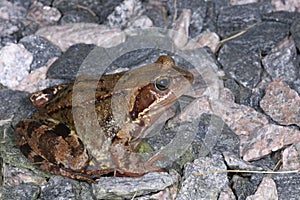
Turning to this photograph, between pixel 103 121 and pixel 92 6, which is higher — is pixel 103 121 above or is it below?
below

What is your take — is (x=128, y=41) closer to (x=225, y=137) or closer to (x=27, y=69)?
(x=27, y=69)

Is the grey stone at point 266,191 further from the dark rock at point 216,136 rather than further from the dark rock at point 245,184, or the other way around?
the dark rock at point 216,136

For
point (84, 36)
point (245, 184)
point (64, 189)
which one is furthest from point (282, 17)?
point (64, 189)

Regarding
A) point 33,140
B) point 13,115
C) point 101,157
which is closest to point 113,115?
point 101,157

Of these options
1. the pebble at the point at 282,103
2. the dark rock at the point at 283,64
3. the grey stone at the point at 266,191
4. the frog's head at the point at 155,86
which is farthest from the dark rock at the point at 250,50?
the grey stone at the point at 266,191

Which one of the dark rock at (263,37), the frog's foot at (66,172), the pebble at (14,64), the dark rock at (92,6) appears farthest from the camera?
the dark rock at (92,6)

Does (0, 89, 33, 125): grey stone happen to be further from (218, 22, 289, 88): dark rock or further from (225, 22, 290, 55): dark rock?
(225, 22, 290, 55): dark rock

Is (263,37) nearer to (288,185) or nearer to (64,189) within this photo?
(288,185)
